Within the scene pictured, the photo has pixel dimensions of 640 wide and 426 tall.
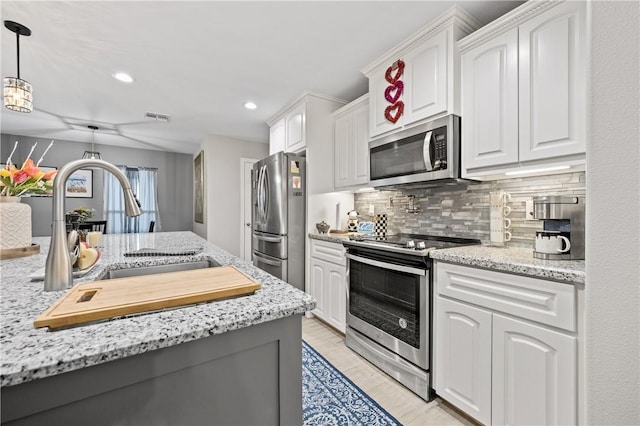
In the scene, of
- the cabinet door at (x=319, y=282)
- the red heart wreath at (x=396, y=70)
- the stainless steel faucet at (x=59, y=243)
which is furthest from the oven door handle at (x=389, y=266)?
the stainless steel faucet at (x=59, y=243)

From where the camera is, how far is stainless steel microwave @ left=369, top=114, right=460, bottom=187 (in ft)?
5.93

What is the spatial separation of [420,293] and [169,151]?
6.16m

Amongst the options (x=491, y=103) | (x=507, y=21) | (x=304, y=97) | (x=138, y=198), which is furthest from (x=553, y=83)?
(x=138, y=198)

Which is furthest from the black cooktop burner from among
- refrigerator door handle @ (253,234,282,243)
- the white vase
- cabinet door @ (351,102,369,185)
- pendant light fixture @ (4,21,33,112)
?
pendant light fixture @ (4,21,33,112)

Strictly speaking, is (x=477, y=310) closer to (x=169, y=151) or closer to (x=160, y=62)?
(x=160, y=62)

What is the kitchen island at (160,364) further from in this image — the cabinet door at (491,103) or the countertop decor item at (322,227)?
the countertop decor item at (322,227)

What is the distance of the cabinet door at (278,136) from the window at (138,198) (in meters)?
3.42

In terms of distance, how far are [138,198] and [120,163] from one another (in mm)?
813

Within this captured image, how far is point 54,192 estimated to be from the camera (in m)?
0.72

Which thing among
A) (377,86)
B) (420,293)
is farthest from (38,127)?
(420,293)

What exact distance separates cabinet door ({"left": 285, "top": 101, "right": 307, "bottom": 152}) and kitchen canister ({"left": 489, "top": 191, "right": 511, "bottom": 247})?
1932mm

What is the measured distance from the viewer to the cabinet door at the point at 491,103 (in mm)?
1550

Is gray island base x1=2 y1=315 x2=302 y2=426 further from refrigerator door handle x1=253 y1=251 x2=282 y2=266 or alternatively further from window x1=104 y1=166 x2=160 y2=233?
window x1=104 y1=166 x2=160 y2=233

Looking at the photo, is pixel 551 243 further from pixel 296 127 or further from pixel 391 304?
pixel 296 127
